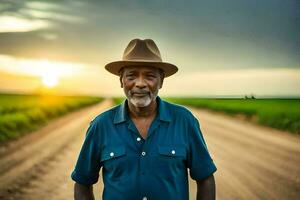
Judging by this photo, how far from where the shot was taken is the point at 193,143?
2633mm

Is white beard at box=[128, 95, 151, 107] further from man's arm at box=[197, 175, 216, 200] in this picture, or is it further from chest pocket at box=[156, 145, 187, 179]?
man's arm at box=[197, 175, 216, 200]

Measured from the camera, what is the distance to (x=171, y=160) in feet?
8.36

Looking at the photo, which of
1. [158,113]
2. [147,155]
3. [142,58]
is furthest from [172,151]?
[142,58]

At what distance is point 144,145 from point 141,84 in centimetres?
29

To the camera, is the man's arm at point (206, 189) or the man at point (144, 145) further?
the man's arm at point (206, 189)

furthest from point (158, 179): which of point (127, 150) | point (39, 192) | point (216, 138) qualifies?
point (216, 138)

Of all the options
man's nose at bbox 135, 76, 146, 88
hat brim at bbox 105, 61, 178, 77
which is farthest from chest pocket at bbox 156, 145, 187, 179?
hat brim at bbox 105, 61, 178, 77

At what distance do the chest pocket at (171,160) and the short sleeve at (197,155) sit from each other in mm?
60

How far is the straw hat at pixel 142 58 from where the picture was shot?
2689 millimetres

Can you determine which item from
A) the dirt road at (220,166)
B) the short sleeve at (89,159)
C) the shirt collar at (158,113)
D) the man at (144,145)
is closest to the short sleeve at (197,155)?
the man at (144,145)

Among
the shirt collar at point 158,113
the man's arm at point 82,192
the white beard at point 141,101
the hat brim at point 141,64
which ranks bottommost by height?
the man's arm at point 82,192

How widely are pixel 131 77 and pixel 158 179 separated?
1.69ft

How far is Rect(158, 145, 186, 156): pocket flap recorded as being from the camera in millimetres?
2549

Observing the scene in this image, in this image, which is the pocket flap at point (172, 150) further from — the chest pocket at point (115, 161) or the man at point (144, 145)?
the chest pocket at point (115, 161)
